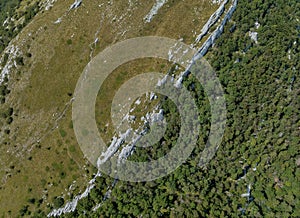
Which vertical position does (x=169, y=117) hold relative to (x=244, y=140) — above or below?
above

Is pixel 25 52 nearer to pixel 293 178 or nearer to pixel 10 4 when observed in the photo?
pixel 10 4

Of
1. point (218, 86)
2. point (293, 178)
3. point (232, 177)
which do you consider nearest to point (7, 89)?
point (218, 86)

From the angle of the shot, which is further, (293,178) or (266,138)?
(266,138)

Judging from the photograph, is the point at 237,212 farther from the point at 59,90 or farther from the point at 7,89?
the point at 7,89

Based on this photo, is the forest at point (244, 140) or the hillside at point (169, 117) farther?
the hillside at point (169, 117)

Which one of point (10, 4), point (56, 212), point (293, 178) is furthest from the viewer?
point (10, 4)

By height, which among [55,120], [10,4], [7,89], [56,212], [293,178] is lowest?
[293,178]

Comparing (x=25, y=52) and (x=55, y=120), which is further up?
(x=25, y=52)

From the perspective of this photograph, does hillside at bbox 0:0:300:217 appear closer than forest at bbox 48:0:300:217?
No

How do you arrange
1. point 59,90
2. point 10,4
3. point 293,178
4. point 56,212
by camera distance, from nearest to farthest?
point 293,178, point 56,212, point 59,90, point 10,4
